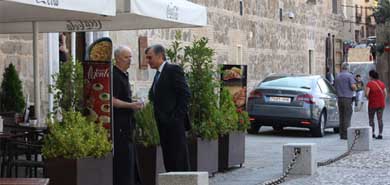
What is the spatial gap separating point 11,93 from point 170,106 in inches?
141

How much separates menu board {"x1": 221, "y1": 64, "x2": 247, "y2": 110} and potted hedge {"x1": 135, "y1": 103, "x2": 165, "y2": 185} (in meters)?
3.04

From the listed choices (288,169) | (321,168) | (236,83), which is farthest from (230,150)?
(321,168)

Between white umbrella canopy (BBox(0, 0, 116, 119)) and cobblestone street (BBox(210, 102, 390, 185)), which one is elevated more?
white umbrella canopy (BBox(0, 0, 116, 119))

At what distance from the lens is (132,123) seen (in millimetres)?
Result: 9023

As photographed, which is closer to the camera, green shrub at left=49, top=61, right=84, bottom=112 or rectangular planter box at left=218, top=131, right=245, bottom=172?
green shrub at left=49, top=61, right=84, bottom=112

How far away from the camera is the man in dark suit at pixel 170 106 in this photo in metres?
8.91

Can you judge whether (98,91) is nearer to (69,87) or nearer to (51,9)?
(69,87)

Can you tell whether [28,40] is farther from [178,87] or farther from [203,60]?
[178,87]

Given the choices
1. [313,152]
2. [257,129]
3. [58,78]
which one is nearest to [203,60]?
[313,152]

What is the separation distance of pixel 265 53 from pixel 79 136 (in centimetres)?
1887

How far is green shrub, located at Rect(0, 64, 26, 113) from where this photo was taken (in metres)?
11.6

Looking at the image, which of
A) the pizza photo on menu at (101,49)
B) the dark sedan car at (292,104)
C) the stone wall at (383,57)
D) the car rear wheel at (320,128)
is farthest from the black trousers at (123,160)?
the stone wall at (383,57)

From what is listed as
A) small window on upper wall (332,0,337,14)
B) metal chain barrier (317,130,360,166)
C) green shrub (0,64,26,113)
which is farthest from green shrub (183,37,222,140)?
small window on upper wall (332,0,337,14)

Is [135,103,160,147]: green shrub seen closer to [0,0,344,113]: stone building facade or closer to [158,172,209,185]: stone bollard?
[158,172,209,185]: stone bollard
